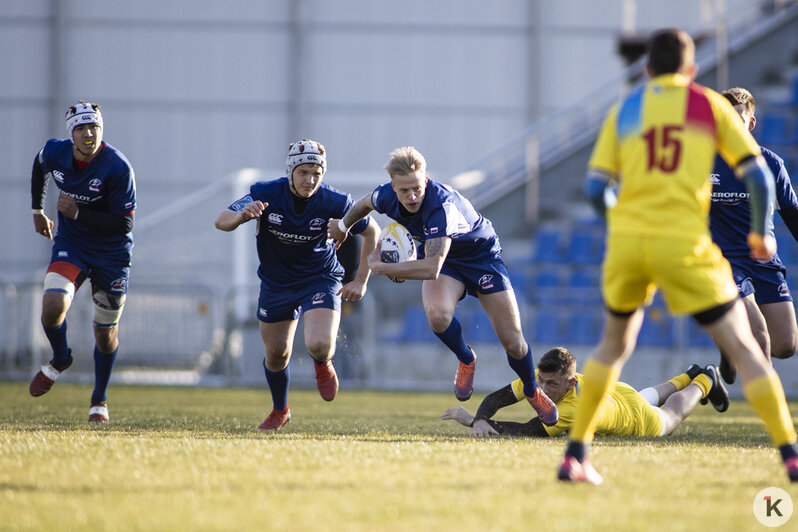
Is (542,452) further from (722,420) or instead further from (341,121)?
(341,121)

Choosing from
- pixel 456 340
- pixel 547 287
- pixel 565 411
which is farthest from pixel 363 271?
pixel 547 287

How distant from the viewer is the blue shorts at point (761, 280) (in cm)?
725

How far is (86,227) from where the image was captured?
7988 mm

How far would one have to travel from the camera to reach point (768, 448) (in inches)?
250

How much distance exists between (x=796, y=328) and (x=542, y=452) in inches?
109

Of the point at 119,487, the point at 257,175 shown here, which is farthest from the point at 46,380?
the point at 257,175

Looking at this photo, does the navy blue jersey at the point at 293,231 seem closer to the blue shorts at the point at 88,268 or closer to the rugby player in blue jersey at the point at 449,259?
the rugby player in blue jersey at the point at 449,259

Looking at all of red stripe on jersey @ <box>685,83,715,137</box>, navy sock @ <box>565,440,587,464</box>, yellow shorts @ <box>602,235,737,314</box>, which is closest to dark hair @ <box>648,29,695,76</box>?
red stripe on jersey @ <box>685,83,715,137</box>

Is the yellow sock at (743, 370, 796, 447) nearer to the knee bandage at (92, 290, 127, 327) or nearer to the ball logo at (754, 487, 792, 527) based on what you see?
the ball logo at (754, 487, 792, 527)

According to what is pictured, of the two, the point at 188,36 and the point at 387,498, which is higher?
the point at 188,36

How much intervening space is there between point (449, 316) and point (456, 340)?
0.38 m

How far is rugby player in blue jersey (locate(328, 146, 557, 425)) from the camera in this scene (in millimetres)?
6605

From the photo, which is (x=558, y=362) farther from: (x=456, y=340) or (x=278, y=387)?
(x=278, y=387)

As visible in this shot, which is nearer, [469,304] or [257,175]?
[469,304]
